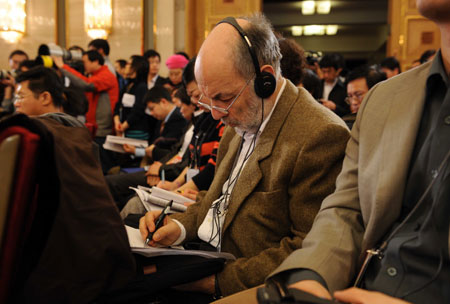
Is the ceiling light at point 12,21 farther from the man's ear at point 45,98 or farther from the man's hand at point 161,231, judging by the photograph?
the man's hand at point 161,231

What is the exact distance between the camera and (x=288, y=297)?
2.39 ft

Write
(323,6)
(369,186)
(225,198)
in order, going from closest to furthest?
(369,186) → (225,198) → (323,6)

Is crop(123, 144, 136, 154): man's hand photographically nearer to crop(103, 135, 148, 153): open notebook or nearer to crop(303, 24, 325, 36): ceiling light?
crop(103, 135, 148, 153): open notebook

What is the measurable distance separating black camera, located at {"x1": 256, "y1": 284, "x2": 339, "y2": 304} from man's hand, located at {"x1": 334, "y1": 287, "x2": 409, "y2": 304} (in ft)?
0.22

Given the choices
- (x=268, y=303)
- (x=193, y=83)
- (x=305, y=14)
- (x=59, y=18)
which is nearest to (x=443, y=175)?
(x=268, y=303)

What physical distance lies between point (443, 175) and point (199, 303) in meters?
0.81

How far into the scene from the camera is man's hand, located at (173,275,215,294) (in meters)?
1.30

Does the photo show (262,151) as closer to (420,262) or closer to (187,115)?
(420,262)

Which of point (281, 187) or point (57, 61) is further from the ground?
point (57, 61)

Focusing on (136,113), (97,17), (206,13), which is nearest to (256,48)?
(136,113)

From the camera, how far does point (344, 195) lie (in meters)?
1.04

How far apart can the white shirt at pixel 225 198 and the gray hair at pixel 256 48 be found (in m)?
0.12

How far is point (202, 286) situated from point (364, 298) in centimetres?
63

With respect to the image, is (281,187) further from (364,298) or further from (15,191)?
(15,191)
